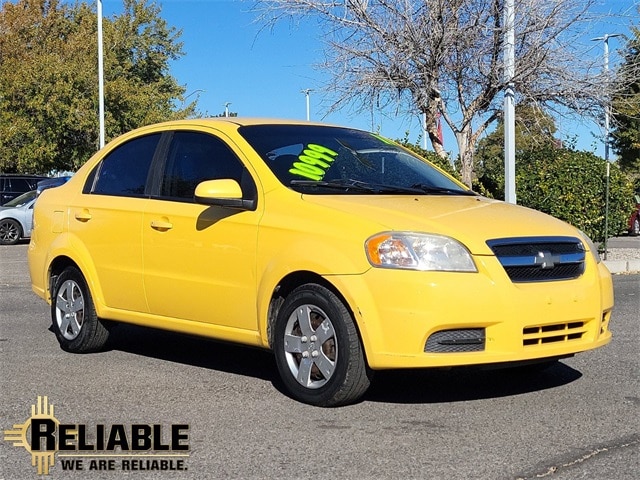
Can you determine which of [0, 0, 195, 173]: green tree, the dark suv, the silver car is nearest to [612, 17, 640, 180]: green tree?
the silver car

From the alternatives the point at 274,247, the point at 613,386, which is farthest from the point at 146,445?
the point at 613,386

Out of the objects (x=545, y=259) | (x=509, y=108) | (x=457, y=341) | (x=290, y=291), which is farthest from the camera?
(x=509, y=108)

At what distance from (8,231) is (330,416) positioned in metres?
19.9

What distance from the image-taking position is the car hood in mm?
5285

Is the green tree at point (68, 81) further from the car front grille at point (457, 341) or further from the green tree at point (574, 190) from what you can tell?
the car front grille at point (457, 341)

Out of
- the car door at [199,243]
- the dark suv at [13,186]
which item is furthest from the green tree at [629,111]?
the dark suv at [13,186]

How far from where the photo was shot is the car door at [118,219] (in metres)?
6.75

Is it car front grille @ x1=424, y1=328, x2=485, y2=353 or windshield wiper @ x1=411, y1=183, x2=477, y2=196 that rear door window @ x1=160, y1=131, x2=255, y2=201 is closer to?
windshield wiper @ x1=411, y1=183, x2=477, y2=196

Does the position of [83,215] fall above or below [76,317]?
above

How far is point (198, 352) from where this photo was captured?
746 cm

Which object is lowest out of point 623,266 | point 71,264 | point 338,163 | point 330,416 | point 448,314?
point 330,416

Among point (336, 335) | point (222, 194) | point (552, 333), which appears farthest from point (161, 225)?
point (552, 333)

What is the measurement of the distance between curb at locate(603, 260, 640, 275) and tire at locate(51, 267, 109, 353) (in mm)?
9487

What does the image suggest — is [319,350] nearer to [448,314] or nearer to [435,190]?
[448,314]
